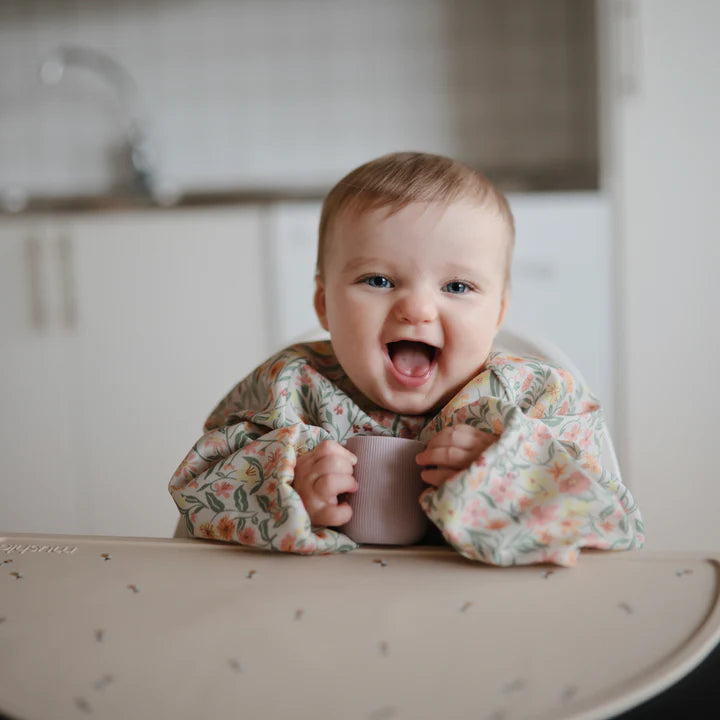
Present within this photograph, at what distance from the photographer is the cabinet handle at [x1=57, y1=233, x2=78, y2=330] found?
91.4 inches

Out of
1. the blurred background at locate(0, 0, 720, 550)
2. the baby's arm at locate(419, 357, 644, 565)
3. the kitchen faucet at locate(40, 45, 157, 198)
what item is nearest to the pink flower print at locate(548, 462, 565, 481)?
the baby's arm at locate(419, 357, 644, 565)

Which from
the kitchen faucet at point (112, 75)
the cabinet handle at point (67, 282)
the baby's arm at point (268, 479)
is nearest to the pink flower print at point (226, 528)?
the baby's arm at point (268, 479)


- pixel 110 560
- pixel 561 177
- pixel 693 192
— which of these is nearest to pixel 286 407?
pixel 110 560

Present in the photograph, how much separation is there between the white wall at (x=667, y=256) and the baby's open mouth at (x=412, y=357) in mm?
1409

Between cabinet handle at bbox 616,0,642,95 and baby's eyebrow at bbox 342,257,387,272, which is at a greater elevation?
cabinet handle at bbox 616,0,642,95

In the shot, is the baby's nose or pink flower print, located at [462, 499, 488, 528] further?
the baby's nose

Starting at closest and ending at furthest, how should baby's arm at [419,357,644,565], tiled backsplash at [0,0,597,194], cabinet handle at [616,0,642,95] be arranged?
baby's arm at [419,357,644,565]
cabinet handle at [616,0,642,95]
tiled backsplash at [0,0,597,194]

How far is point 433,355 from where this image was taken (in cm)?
88

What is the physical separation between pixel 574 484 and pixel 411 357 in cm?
25

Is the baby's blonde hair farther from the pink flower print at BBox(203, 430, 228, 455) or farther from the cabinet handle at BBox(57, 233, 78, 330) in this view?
the cabinet handle at BBox(57, 233, 78, 330)

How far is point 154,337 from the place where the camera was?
2303 mm

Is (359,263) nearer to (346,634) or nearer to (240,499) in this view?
(240,499)

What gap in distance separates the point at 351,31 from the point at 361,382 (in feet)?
7.32

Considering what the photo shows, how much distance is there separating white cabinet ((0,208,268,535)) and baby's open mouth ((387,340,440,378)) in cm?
142
